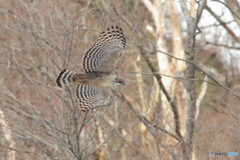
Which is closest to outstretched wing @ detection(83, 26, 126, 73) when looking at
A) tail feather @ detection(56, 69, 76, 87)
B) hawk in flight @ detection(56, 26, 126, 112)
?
hawk in flight @ detection(56, 26, 126, 112)

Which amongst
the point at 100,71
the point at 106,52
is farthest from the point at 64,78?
the point at 106,52

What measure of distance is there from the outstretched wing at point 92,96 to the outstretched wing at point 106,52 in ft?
1.43

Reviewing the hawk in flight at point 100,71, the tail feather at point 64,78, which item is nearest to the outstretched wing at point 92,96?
the hawk in flight at point 100,71

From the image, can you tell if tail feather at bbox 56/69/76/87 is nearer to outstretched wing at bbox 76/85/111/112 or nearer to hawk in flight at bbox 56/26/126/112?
hawk in flight at bbox 56/26/126/112

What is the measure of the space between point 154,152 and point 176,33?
29.5 ft

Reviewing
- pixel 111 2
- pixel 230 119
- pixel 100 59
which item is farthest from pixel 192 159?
pixel 111 2

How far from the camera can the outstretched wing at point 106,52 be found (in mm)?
7473

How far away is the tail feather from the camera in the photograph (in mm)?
7441

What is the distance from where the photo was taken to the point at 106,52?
7590 mm

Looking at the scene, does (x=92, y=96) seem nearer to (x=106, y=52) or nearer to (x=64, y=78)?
(x=64, y=78)

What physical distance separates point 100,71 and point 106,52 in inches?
13.7

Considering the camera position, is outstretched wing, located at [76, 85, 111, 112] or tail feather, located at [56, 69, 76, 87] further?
outstretched wing, located at [76, 85, 111, 112]

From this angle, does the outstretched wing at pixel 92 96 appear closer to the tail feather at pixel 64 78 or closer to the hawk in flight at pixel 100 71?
the hawk in flight at pixel 100 71

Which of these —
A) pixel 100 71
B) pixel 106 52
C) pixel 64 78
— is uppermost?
pixel 106 52
